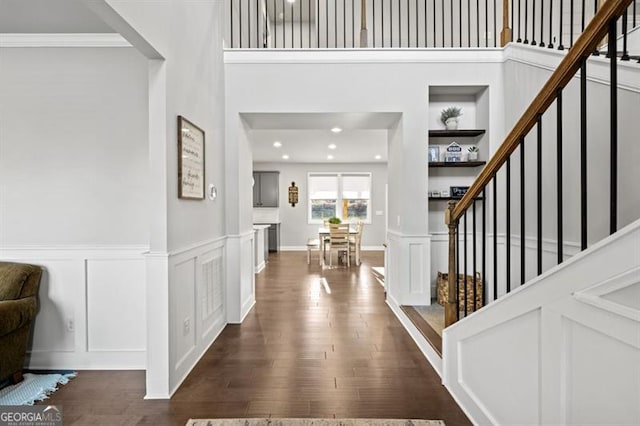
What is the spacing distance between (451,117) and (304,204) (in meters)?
6.78

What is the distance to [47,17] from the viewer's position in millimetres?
2326

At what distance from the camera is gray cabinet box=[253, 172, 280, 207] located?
Result: 9.99m

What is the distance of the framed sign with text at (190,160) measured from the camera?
246cm

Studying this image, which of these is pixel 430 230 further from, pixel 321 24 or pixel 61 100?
pixel 321 24

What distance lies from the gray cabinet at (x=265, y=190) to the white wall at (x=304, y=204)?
31cm

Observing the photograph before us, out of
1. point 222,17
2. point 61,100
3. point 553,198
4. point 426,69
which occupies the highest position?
point 222,17

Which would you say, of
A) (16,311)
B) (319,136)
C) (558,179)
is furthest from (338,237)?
(558,179)

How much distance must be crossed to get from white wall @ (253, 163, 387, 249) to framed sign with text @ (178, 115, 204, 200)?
7351mm

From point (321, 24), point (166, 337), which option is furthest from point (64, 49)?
point (321, 24)

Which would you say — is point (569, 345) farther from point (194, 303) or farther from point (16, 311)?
point (16, 311)

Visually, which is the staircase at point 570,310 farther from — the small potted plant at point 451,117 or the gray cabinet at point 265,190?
the gray cabinet at point 265,190

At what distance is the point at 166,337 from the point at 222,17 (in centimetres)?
319

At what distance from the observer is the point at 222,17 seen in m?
3.63

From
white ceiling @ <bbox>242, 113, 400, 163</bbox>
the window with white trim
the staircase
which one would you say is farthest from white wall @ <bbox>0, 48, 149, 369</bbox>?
the window with white trim
